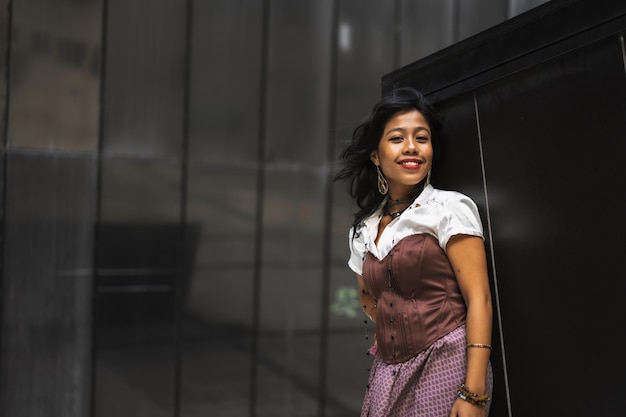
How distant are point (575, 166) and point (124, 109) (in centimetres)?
510

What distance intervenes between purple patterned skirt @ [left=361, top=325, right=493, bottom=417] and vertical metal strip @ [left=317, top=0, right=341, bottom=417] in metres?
4.65

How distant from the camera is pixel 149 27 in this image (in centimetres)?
624

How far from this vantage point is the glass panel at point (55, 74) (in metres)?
5.79

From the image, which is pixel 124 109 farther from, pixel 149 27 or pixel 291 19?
pixel 291 19

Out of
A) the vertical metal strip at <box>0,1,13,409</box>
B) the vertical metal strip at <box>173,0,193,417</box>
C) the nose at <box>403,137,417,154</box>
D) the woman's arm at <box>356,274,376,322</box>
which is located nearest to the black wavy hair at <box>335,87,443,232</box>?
the nose at <box>403,137,417,154</box>

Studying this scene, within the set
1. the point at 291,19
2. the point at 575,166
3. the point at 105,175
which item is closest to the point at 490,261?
the point at 575,166

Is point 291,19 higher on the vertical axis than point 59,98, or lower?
higher

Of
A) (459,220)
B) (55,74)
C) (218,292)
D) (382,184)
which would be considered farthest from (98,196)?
(459,220)

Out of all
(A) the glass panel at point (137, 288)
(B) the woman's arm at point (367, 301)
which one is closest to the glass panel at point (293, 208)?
(A) the glass panel at point (137, 288)

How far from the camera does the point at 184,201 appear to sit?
6.34 meters

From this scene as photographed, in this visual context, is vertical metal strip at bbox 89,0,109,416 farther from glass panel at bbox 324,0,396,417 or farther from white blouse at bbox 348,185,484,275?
white blouse at bbox 348,185,484,275

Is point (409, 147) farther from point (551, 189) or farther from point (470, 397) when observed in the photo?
point (470, 397)

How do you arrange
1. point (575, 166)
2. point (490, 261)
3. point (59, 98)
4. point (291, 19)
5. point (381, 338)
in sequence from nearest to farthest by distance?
point (575, 166) → point (490, 261) → point (381, 338) → point (59, 98) → point (291, 19)

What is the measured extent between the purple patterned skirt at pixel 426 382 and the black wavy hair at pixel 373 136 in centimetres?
59
